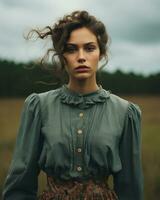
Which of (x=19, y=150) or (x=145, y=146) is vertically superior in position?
(x=19, y=150)

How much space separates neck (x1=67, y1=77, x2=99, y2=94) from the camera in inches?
188

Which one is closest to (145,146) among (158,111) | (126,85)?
(126,85)

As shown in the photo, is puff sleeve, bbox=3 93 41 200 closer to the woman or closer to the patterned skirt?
the woman

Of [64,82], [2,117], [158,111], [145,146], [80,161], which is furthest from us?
[158,111]

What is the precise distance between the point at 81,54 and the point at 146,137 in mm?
11972

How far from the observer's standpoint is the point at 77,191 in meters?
4.67

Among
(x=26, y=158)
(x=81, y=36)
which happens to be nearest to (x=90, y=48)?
(x=81, y=36)

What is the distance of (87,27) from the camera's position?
15.7 ft

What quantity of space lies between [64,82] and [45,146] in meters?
0.46

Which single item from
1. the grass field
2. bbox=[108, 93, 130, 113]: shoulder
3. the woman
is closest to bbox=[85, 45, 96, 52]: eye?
the woman

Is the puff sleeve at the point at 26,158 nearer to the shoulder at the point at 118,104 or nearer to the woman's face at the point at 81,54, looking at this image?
the woman's face at the point at 81,54

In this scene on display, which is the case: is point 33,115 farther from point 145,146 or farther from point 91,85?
point 145,146

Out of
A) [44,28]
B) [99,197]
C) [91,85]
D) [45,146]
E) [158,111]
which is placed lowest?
[158,111]

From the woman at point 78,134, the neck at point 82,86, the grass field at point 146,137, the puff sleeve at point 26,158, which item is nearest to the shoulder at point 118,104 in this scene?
the woman at point 78,134
